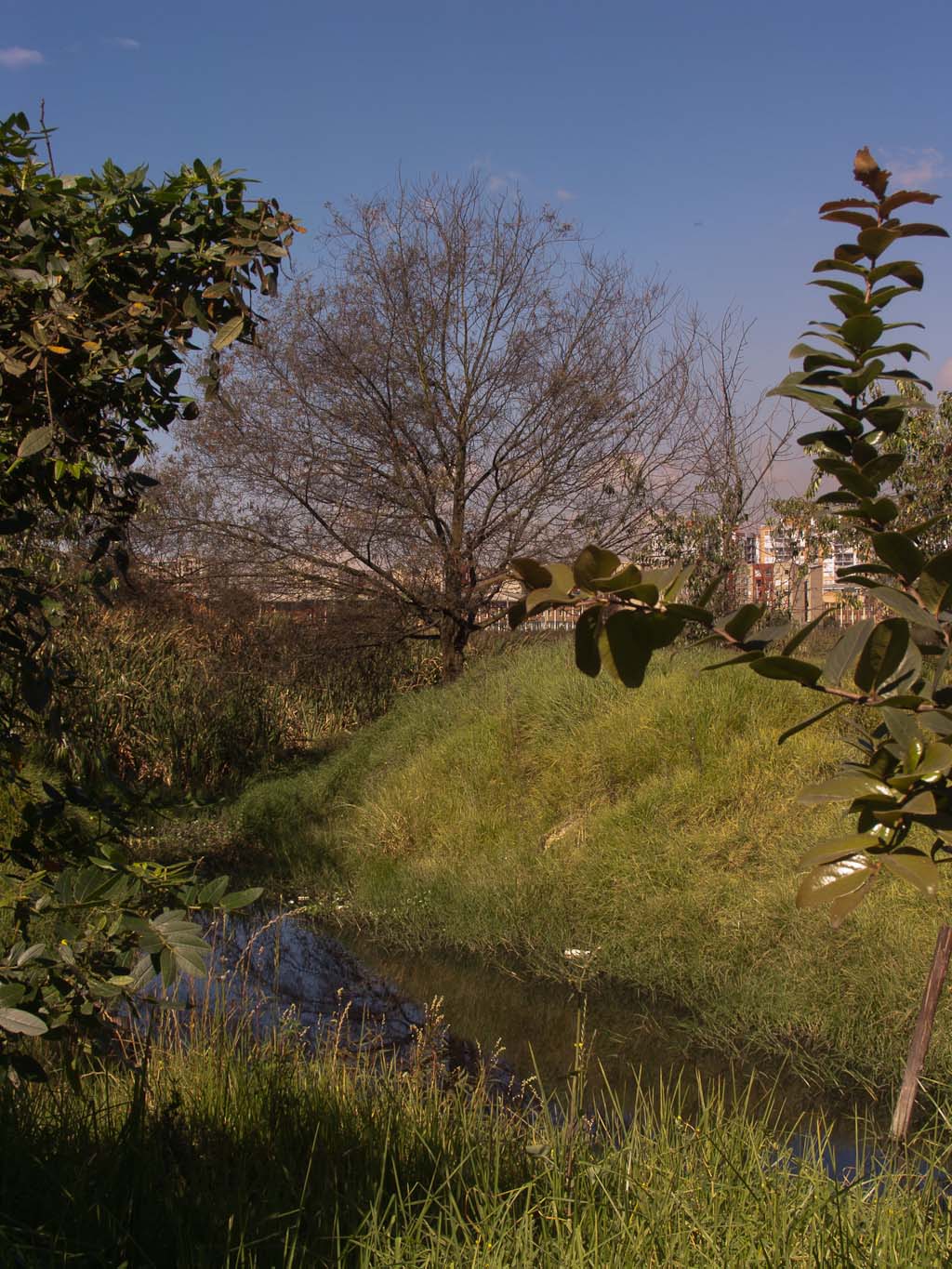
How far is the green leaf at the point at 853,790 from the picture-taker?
1.06 m

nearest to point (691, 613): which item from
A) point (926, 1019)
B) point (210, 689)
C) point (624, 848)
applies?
point (926, 1019)

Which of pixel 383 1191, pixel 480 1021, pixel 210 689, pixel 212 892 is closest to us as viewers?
pixel 212 892

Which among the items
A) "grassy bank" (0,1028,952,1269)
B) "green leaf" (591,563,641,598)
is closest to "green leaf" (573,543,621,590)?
"green leaf" (591,563,641,598)

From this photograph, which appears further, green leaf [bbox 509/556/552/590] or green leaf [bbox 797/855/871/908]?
green leaf [bbox 797/855/871/908]

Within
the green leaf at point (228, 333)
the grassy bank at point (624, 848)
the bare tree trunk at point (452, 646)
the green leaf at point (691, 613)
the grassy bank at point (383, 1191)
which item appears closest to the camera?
the green leaf at point (691, 613)

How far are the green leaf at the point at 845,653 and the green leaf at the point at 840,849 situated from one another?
159 mm

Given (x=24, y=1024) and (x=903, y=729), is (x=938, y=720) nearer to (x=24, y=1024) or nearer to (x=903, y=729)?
(x=903, y=729)

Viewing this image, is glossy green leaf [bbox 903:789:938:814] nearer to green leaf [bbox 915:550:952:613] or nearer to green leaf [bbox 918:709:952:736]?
green leaf [bbox 918:709:952:736]

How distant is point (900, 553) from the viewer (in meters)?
1.06

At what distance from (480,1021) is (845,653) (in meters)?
5.03

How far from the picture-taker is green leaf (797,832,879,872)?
1074mm

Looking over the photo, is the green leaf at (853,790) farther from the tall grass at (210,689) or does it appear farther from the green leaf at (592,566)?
the tall grass at (210,689)

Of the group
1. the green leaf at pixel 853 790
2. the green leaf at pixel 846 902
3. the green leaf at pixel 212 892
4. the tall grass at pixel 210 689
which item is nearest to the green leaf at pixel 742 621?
the green leaf at pixel 853 790

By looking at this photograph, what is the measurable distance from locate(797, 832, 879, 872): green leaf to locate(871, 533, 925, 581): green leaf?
26 centimetres
